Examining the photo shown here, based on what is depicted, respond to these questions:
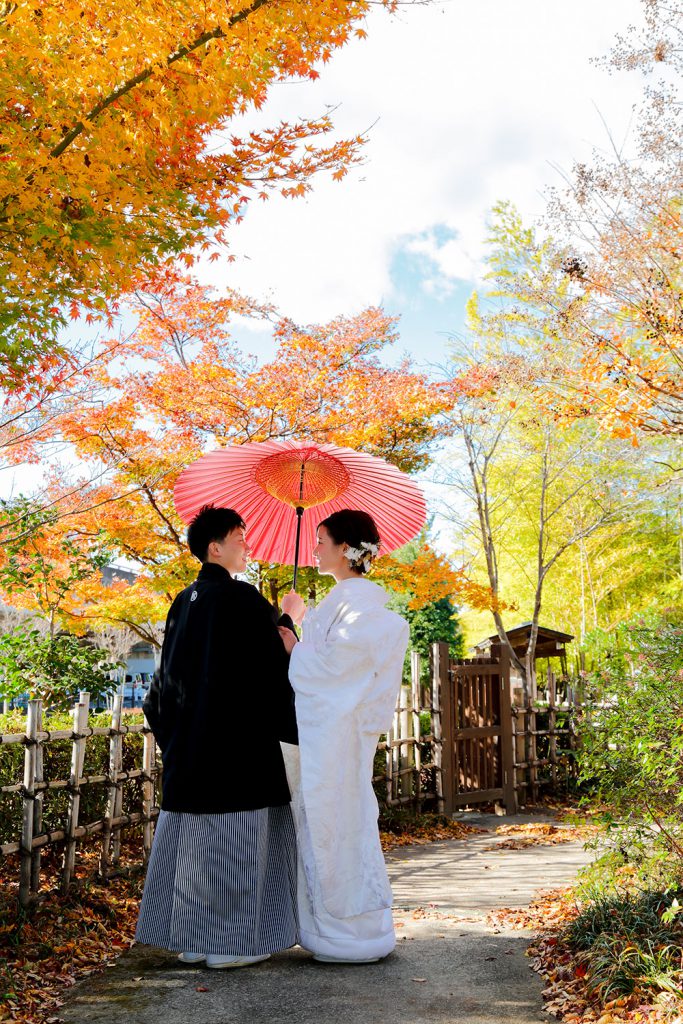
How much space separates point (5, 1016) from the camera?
2.98 m

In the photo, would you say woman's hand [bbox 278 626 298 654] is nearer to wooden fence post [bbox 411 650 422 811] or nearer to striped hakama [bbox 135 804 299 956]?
striped hakama [bbox 135 804 299 956]

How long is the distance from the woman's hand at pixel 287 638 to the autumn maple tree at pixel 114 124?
74.8 inches

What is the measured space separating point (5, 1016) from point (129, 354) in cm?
718

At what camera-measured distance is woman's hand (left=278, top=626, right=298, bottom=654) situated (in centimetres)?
374

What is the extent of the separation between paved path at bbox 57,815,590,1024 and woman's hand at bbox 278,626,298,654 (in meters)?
1.25

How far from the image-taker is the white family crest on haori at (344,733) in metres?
3.39

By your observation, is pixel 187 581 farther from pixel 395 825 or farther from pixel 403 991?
pixel 403 991

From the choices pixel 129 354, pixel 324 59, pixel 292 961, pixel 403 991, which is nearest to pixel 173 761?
pixel 292 961

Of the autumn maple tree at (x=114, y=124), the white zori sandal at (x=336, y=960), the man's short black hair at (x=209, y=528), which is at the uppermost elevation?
the autumn maple tree at (x=114, y=124)

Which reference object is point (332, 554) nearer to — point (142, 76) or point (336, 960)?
point (336, 960)

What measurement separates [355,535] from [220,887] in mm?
1481

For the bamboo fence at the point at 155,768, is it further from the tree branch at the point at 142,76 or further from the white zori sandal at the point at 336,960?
the tree branch at the point at 142,76

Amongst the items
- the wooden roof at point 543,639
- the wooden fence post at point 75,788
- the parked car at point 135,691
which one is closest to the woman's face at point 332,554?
the wooden fence post at point 75,788

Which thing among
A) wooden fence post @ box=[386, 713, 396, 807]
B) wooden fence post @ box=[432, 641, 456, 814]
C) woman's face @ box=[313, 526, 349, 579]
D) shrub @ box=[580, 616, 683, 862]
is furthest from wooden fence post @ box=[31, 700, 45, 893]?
wooden fence post @ box=[432, 641, 456, 814]
